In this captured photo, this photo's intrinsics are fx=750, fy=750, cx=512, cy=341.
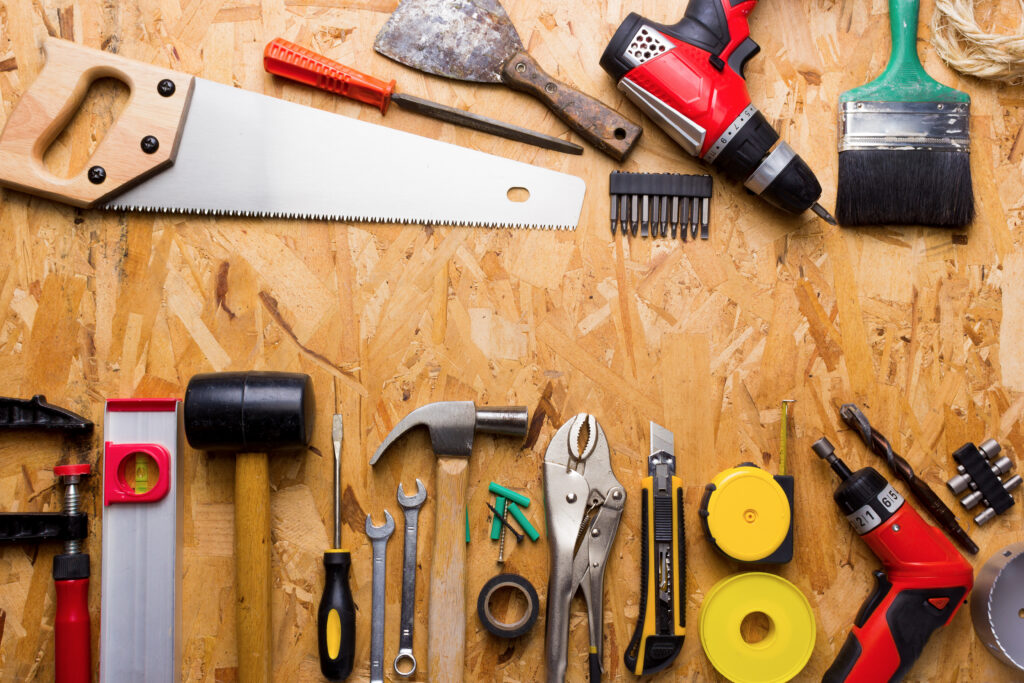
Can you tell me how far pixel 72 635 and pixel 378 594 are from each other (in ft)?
2.00

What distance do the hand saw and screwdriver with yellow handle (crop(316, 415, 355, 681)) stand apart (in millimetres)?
750

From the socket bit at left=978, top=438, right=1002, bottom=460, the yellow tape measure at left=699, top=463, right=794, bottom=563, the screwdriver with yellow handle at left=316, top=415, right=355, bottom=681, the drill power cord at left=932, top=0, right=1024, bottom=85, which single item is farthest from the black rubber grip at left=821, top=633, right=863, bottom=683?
the drill power cord at left=932, top=0, right=1024, bottom=85

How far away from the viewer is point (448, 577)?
1.56 m

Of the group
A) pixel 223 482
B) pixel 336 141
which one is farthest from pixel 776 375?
pixel 223 482

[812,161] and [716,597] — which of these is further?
[812,161]

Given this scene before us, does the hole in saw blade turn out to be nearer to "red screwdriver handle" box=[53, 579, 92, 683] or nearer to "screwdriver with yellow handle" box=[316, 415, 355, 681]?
"screwdriver with yellow handle" box=[316, 415, 355, 681]

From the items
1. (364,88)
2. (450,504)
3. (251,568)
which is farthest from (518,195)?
(251,568)

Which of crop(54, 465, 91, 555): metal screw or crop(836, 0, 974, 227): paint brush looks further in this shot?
crop(836, 0, 974, 227): paint brush

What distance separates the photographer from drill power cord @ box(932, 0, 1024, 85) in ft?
5.44

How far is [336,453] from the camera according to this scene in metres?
1.60

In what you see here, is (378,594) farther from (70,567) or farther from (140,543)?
(70,567)

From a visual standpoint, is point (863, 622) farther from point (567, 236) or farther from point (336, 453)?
point (336, 453)

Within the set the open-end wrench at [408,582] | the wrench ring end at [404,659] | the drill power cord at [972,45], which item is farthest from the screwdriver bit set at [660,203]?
the wrench ring end at [404,659]

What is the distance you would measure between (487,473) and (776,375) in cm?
68
